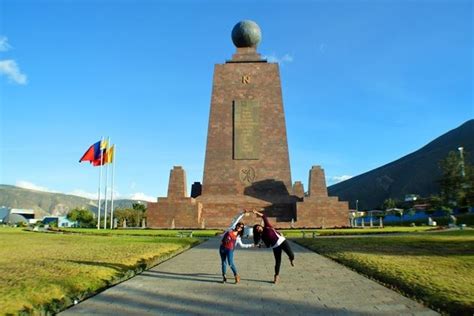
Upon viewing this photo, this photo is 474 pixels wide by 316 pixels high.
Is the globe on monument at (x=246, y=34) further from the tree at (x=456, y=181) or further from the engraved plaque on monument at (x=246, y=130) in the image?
the tree at (x=456, y=181)

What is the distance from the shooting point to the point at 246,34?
4350 cm

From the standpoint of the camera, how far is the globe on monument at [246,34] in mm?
43562

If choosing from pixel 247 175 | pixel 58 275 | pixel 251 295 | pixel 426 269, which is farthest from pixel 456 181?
pixel 58 275

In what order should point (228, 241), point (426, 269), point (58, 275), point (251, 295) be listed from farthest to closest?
point (426, 269) → point (58, 275) → point (228, 241) → point (251, 295)

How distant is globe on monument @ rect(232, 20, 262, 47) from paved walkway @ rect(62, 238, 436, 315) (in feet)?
114

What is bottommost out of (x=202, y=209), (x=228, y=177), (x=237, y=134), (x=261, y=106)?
(x=202, y=209)

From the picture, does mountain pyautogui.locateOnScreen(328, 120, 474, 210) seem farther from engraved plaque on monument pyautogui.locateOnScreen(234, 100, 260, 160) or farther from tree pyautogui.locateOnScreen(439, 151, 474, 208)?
tree pyautogui.locateOnScreen(439, 151, 474, 208)

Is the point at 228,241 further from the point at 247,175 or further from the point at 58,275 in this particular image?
the point at 247,175

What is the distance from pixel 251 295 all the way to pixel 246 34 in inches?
1502

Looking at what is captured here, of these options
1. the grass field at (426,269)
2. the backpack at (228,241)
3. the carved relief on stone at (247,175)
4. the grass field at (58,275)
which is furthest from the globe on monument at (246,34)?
the backpack at (228,241)

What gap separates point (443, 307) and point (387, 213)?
81.8 meters

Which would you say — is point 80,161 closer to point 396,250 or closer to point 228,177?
point 228,177

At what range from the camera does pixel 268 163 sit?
1577 inches

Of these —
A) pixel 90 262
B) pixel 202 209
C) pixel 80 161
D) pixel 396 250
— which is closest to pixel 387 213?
pixel 202 209
